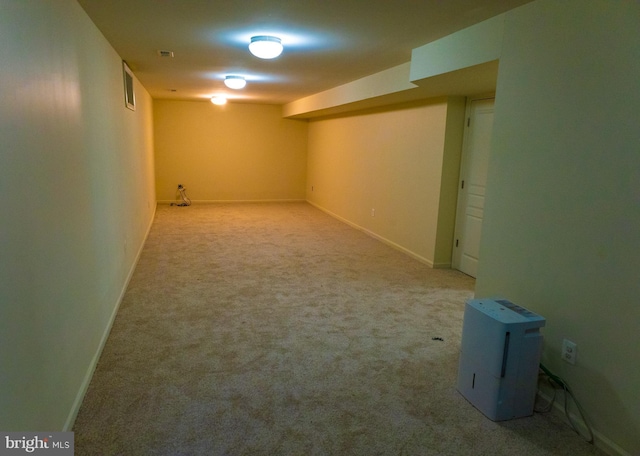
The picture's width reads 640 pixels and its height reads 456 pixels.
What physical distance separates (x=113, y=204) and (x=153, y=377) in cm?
172

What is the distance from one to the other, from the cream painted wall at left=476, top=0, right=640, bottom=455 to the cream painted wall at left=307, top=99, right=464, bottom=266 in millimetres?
2212

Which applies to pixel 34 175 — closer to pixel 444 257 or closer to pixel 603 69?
pixel 603 69

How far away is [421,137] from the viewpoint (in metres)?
5.36

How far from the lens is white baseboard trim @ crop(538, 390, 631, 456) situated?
2.01 m

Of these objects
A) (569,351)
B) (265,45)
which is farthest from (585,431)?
(265,45)

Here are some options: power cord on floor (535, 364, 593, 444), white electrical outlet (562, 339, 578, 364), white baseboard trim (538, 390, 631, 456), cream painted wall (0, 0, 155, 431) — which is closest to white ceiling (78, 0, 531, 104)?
cream painted wall (0, 0, 155, 431)

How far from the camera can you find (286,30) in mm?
3223

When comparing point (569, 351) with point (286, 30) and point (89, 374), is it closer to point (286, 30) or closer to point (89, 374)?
point (89, 374)

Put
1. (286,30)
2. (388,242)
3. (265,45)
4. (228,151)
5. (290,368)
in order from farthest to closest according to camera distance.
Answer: (228,151) < (388,242) < (265,45) < (286,30) < (290,368)

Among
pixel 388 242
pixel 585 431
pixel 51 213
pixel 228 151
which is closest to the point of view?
pixel 51 213

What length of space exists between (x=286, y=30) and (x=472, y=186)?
2.79 metres

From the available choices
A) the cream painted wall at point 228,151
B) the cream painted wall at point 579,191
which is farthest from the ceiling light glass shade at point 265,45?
the cream painted wall at point 228,151

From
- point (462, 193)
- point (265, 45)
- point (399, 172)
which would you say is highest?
point (265, 45)

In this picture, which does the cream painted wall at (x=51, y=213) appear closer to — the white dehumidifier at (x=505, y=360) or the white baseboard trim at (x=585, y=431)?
the white dehumidifier at (x=505, y=360)
